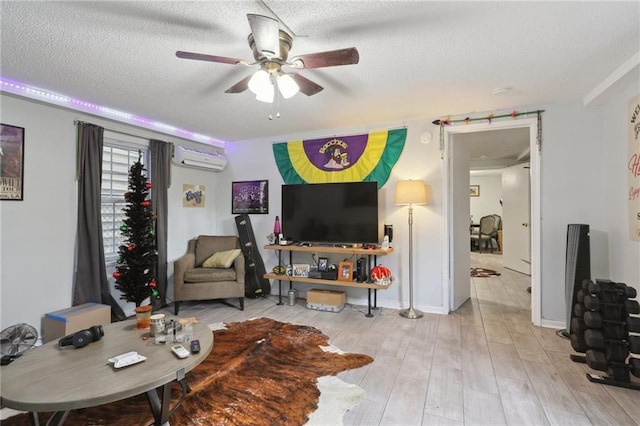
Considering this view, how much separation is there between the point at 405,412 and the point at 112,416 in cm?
176

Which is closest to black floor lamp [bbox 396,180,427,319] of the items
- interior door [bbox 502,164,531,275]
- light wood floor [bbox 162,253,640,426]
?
light wood floor [bbox 162,253,640,426]

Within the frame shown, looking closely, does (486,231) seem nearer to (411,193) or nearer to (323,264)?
(411,193)

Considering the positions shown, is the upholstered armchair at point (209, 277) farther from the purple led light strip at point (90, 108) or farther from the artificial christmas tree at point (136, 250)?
the purple led light strip at point (90, 108)

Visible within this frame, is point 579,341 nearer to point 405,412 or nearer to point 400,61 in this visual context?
point 405,412

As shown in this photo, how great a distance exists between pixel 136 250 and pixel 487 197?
367 inches

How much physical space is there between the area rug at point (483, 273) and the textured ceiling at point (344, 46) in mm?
3465

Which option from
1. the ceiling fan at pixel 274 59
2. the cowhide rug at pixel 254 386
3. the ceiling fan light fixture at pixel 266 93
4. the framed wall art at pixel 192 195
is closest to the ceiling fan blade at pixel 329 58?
the ceiling fan at pixel 274 59

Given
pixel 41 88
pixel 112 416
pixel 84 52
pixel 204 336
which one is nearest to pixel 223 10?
pixel 84 52

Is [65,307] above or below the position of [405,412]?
above

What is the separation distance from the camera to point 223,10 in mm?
1728

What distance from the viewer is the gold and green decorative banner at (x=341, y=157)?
3922mm

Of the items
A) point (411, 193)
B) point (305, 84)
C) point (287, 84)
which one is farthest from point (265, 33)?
point (411, 193)

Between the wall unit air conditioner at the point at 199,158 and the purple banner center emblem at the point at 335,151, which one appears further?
the wall unit air conditioner at the point at 199,158

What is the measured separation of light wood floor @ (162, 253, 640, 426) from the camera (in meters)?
1.85
